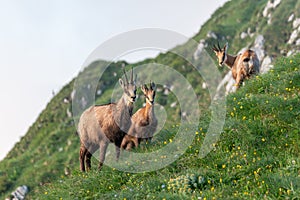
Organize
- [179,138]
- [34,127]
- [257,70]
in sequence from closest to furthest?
[179,138]
[257,70]
[34,127]

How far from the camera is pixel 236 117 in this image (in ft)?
47.5

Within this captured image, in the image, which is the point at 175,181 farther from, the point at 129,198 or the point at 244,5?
the point at 244,5

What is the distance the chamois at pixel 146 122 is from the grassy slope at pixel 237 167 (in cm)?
83

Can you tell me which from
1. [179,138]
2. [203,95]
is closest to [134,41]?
[179,138]

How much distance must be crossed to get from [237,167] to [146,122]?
625 centimetres

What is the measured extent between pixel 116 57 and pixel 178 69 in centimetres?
3882

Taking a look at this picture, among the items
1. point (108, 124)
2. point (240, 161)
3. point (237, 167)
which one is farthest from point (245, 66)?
point (237, 167)

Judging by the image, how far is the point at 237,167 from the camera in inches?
451

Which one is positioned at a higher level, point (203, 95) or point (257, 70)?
point (203, 95)

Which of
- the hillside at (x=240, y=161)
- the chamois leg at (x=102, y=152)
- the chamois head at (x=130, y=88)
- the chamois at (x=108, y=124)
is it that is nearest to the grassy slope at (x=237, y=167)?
the hillside at (x=240, y=161)

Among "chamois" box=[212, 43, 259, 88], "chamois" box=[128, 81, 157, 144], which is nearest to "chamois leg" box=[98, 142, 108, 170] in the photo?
"chamois" box=[128, 81, 157, 144]

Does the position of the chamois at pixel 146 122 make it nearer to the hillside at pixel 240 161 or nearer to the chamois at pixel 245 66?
the hillside at pixel 240 161

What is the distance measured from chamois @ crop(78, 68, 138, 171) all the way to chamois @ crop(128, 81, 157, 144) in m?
1.24

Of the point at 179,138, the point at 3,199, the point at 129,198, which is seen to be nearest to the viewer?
the point at 129,198
